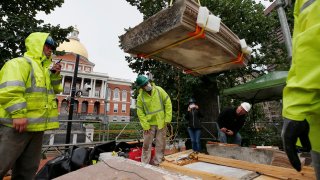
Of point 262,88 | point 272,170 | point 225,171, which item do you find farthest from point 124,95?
point 272,170

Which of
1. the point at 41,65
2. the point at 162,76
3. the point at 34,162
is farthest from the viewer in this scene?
the point at 162,76

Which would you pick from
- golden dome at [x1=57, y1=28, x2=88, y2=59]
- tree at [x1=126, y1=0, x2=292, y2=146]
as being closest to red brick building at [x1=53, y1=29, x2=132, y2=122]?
golden dome at [x1=57, y1=28, x2=88, y2=59]

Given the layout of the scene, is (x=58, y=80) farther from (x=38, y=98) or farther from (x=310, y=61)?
(x=310, y=61)

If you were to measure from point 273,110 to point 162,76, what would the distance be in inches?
400

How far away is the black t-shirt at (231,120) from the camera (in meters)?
6.49

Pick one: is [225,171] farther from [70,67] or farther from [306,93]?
[70,67]

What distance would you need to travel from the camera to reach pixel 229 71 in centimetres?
1092

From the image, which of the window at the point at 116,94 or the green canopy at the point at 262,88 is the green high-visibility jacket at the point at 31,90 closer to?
the green canopy at the point at 262,88

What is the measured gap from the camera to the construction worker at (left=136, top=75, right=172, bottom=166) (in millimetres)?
4902

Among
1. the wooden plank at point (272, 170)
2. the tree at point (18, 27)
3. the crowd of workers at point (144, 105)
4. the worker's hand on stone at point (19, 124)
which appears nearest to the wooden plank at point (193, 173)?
the wooden plank at point (272, 170)

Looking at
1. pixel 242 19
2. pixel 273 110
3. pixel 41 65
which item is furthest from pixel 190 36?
pixel 273 110

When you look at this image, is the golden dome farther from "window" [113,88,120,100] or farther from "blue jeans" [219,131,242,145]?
"blue jeans" [219,131,242,145]

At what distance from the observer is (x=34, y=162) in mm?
2875

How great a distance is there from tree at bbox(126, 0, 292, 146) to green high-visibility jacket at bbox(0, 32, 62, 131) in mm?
6299
